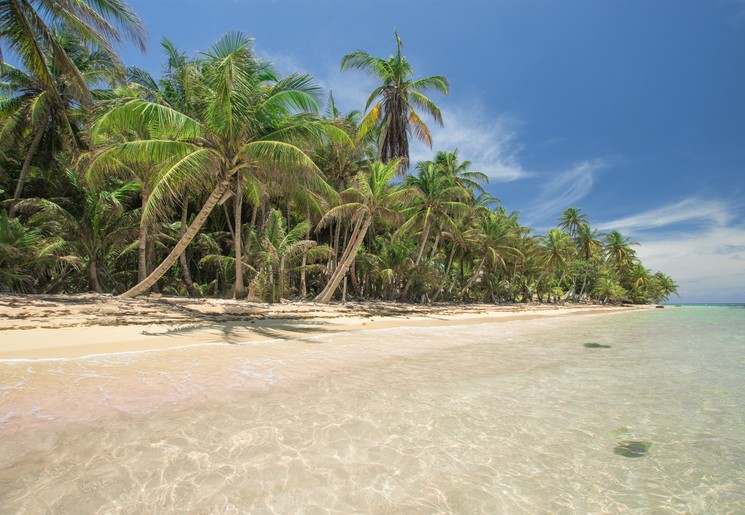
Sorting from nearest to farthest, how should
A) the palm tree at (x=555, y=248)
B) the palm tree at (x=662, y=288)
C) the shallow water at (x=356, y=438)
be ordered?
the shallow water at (x=356, y=438) → the palm tree at (x=555, y=248) → the palm tree at (x=662, y=288)

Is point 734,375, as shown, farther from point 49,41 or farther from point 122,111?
point 49,41

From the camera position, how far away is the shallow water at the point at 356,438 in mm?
2131

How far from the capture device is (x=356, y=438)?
2910mm

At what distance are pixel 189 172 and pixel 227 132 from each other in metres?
1.69

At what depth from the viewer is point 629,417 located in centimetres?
360

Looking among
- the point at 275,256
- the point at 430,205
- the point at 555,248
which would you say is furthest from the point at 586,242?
the point at 275,256

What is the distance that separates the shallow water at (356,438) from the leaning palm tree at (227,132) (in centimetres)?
643

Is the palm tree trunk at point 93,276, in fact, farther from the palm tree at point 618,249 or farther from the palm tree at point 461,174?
the palm tree at point 618,249

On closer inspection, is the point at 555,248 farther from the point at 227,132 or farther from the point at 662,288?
the point at 662,288

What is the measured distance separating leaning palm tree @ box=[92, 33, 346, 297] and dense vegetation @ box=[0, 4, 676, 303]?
0.05 meters

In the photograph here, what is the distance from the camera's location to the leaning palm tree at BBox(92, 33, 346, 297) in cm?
970

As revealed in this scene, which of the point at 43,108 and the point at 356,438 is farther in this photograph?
the point at 43,108

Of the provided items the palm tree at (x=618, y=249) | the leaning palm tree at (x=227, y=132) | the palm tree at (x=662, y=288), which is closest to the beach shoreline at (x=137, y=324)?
the leaning palm tree at (x=227, y=132)

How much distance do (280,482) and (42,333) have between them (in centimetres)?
735
